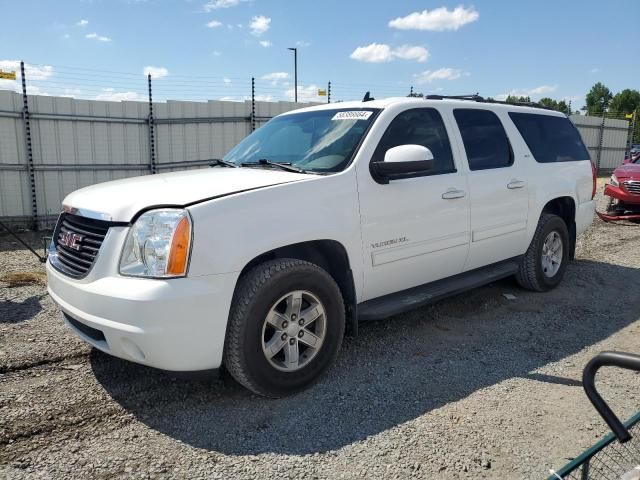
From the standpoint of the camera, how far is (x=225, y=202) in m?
2.97

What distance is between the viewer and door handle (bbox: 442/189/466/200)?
4137mm

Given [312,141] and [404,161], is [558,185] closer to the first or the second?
[404,161]

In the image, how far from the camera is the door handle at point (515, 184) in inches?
190

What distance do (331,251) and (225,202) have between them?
0.91 meters

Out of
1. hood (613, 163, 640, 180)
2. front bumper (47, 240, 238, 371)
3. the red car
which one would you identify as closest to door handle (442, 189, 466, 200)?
front bumper (47, 240, 238, 371)

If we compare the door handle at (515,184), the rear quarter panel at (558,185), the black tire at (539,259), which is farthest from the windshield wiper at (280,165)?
the black tire at (539,259)

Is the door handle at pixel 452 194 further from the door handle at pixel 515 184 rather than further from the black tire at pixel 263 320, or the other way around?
the black tire at pixel 263 320

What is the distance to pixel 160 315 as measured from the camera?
2754 millimetres

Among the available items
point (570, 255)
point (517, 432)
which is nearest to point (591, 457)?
point (517, 432)

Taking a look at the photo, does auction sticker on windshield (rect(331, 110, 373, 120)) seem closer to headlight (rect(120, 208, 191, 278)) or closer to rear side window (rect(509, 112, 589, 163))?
headlight (rect(120, 208, 191, 278))

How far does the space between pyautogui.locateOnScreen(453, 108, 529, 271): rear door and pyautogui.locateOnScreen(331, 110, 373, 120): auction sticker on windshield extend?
961 mm

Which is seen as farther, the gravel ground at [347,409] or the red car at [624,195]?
the red car at [624,195]

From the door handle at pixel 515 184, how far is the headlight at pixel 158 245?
3193 mm

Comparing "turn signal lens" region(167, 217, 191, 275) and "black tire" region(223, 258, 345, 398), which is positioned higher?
"turn signal lens" region(167, 217, 191, 275)
